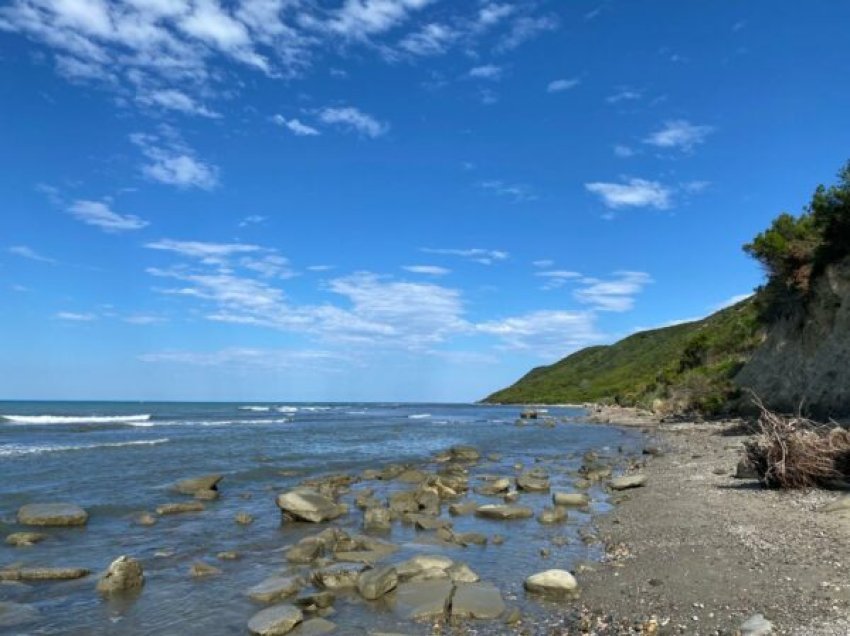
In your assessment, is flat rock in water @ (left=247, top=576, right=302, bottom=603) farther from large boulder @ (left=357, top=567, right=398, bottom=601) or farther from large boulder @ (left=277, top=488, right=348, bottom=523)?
large boulder @ (left=277, top=488, right=348, bottom=523)

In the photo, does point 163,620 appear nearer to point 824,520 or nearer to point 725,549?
point 725,549

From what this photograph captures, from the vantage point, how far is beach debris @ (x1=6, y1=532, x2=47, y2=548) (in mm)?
17609

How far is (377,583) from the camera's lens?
12.9 meters

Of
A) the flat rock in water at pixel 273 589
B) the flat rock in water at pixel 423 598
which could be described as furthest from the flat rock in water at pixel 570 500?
the flat rock in water at pixel 273 589

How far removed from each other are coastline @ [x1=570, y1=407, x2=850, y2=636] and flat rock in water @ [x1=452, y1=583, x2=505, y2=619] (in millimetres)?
1596

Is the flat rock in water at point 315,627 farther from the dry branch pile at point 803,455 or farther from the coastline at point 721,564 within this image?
the dry branch pile at point 803,455

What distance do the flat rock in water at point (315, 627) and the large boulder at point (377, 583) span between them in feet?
4.80

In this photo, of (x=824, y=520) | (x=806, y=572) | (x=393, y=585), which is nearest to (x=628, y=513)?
(x=824, y=520)

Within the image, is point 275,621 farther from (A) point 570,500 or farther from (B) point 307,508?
(A) point 570,500

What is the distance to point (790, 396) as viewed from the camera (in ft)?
146

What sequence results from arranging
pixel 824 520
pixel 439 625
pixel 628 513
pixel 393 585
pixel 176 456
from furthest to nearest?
pixel 176 456, pixel 628 513, pixel 824 520, pixel 393 585, pixel 439 625

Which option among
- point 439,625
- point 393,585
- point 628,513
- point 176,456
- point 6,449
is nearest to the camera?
point 439,625

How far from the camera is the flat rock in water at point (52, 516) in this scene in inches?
777

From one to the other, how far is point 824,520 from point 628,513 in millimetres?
5862
